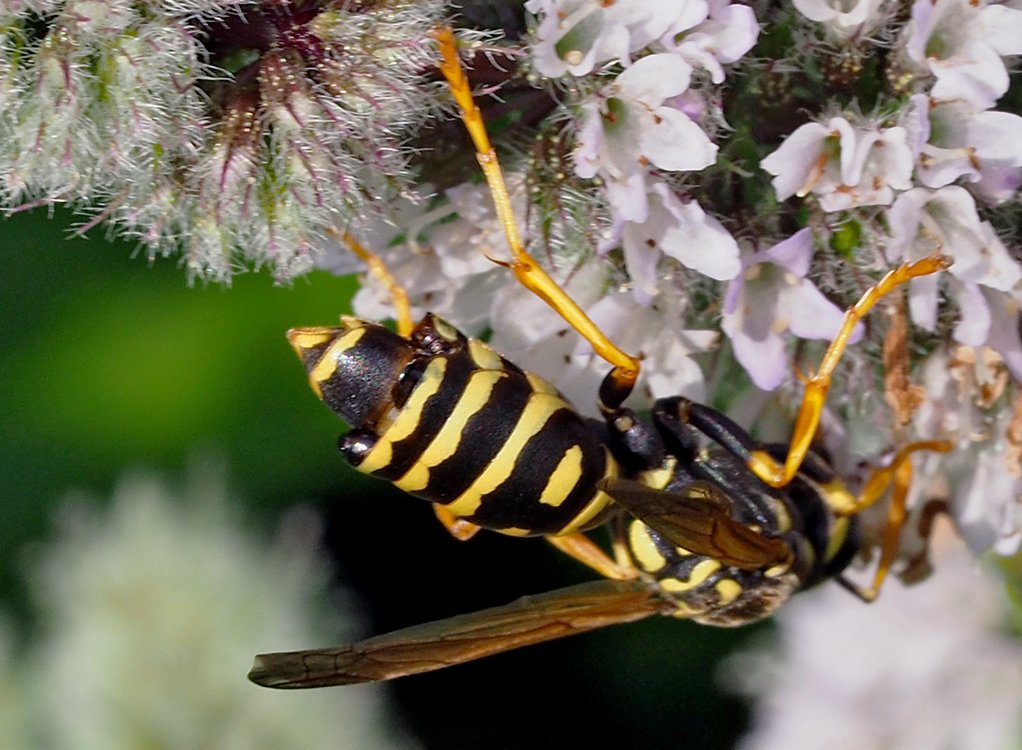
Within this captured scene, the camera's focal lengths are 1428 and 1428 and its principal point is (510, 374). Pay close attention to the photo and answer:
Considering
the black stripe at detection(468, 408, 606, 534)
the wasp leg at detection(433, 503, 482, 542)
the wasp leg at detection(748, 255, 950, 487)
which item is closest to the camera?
the black stripe at detection(468, 408, 606, 534)

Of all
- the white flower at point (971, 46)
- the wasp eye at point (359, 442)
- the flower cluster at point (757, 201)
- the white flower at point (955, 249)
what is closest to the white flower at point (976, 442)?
the flower cluster at point (757, 201)

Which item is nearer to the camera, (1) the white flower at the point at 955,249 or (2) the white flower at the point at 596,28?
(2) the white flower at the point at 596,28

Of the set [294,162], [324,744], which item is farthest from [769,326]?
[324,744]

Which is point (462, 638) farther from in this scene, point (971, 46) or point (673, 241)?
point (971, 46)

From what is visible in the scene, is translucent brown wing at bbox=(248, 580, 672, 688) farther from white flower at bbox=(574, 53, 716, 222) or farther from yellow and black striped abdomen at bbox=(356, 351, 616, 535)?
white flower at bbox=(574, 53, 716, 222)

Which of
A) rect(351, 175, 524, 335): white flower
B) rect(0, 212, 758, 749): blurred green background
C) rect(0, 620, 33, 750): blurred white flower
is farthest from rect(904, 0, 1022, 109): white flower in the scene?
rect(0, 620, 33, 750): blurred white flower

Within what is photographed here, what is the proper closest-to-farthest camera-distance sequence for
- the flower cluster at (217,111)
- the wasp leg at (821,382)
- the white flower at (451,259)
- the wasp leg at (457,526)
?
the flower cluster at (217,111) < the wasp leg at (821,382) < the white flower at (451,259) < the wasp leg at (457,526)

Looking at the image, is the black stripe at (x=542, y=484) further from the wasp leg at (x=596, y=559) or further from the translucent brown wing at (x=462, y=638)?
the wasp leg at (x=596, y=559)
